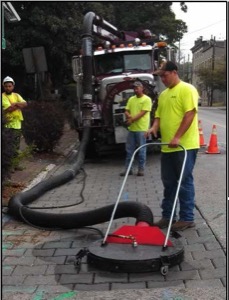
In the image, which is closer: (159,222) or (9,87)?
(159,222)

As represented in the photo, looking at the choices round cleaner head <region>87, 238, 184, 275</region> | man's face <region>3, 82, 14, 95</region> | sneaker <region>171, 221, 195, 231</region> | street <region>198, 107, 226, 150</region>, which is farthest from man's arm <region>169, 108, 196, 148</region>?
street <region>198, 107, 226, 150</region>

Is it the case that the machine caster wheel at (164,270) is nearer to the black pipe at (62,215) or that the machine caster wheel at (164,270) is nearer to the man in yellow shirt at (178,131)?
the black pipe at (62,215)

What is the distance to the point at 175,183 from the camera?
5.38m

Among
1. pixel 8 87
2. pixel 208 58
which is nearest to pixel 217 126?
pixel 8 87

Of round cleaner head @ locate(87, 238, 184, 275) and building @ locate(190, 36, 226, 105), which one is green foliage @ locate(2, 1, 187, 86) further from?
building @ locate(190, 36, 226, 105)

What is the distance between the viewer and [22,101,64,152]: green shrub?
10836 millimetres

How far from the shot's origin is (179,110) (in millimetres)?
5137

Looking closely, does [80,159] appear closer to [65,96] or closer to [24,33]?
[24,33]

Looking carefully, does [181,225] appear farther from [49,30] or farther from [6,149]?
[49,30]

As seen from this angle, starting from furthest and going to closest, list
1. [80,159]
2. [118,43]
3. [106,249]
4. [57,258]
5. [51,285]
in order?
[118,43] → [80,159] → [57,258] → [106,249] → [51,285]

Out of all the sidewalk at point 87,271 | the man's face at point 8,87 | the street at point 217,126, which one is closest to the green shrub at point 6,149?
the sidewalk at point 87,271

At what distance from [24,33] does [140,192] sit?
47.5ft

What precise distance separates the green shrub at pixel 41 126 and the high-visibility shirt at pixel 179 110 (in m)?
6.00

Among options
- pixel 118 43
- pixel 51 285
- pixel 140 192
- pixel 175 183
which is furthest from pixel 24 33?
pixel 51 285
